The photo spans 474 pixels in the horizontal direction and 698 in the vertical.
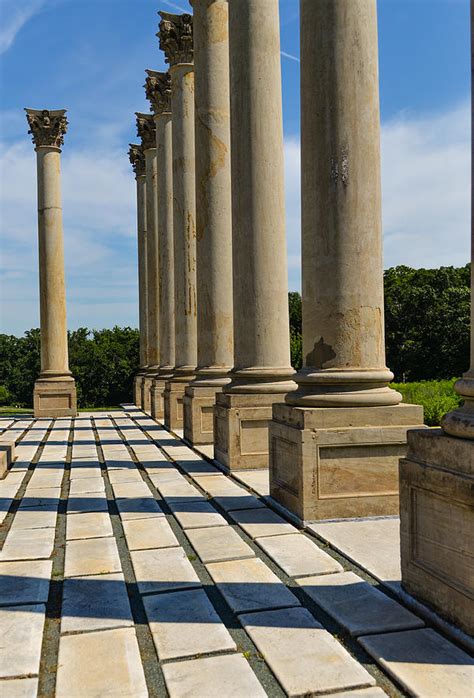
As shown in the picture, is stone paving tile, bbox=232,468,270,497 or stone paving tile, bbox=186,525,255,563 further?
stone paving tile, bbox=232,468,270,497

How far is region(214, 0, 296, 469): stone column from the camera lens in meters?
36.0

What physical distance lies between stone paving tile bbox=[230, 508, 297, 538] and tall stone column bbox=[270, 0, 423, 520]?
0.84m

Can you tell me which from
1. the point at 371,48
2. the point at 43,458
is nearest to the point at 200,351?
the point at 43,458

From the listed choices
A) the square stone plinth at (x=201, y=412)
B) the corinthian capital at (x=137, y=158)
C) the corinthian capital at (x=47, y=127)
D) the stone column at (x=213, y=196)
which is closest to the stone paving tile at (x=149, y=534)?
the stone column at (x=213, y=196)

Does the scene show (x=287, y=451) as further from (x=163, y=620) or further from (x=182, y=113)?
(x=182, y=113)

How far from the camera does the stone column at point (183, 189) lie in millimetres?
59656

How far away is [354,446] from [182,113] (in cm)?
4380

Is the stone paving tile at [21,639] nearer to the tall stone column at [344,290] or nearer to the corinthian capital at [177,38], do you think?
the tall stone column at [344,290]

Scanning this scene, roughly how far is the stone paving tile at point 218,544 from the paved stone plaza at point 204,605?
74 millimetres

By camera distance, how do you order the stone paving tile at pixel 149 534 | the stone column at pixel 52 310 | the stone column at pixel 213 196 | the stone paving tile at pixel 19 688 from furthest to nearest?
the stone column at pixel 52 310, the stone column at pixel 213 196, the stone paving tile at pixel 149 534, the stone paving tile at pixel 19 688

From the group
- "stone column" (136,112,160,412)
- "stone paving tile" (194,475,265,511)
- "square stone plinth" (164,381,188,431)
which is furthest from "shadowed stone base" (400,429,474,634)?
"stone column" (136,112,160,412)

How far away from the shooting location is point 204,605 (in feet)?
55.9

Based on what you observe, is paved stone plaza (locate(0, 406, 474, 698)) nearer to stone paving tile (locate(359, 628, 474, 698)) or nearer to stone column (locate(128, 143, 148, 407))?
stone paving tile (locate(359, 628, 474, 698))

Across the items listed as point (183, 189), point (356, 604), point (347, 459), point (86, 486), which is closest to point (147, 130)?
point (183, 189)
